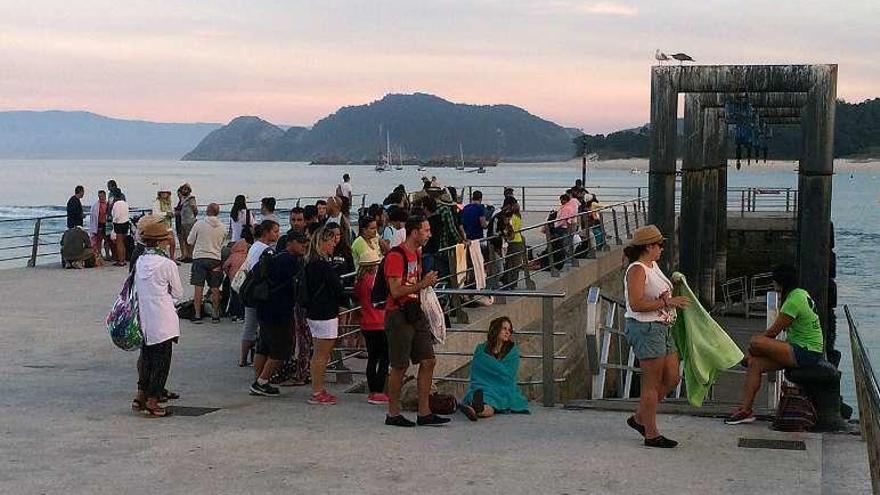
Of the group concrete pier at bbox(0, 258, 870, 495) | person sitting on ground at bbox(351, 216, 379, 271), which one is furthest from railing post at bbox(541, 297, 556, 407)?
person sitting on ground at bbox(351, 216, 379, 271)

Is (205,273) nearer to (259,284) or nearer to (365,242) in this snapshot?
(365,242)

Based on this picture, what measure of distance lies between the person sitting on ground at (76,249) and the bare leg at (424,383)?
43.3 ft

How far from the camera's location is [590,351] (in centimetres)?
939

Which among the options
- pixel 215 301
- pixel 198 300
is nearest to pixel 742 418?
pixel 215 301

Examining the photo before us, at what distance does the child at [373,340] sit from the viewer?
9383mm

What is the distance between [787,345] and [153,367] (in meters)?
4.75

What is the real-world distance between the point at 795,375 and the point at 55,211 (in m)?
79.2

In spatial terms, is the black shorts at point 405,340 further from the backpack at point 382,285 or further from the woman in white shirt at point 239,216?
the woman in white shirt at point 239,216

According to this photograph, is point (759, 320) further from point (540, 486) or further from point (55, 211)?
point (55, 211)

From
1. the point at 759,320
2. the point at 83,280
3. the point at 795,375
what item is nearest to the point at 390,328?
the point at 795,375

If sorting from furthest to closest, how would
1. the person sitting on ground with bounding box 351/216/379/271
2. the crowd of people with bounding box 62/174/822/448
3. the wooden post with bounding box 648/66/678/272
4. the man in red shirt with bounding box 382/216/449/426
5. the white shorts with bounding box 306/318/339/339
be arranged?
the wooden post with bounding box 648/66/678/272, the person sitting on ground with bounding box 351/216/379/271, the white shorts with bounding box 306/318/339/339, the man in red shirt with bounding box 382/216/449/426, the crowd of people with bounding box 62/174/822/448

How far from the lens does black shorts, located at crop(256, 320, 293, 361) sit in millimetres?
9367

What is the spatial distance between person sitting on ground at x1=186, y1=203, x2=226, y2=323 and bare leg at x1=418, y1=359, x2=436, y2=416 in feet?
19.6

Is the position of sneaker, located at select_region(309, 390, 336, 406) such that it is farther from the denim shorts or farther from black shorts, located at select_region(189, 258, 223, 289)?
black shorts, located at select_region(189, 258, 223, 289)
